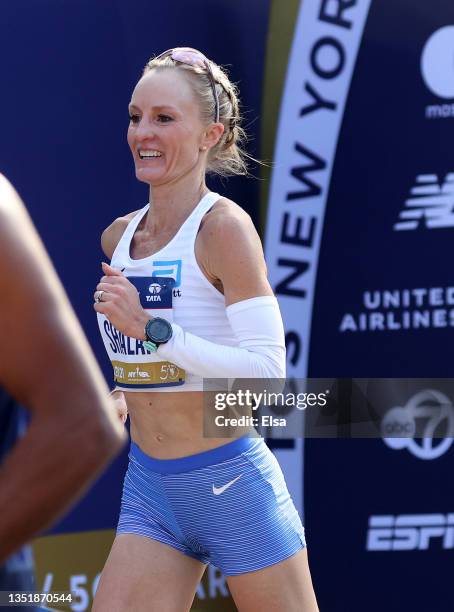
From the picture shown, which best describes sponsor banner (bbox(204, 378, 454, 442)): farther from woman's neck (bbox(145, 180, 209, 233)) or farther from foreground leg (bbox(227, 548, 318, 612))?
foreground leg (bbox(227, 548, 318, 612))

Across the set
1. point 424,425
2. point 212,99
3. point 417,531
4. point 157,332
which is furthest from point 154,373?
point 417,531

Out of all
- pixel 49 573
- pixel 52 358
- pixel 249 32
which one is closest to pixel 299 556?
pixel 49 573

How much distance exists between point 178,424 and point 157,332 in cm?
27

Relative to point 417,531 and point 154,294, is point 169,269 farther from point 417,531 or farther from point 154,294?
point 417,531

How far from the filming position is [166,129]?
326 centimetres

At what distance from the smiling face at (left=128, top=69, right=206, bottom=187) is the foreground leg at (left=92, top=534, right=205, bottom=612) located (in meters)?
0.99

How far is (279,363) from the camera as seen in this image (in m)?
3.02

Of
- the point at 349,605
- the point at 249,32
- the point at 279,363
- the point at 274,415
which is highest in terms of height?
the point at 249,32

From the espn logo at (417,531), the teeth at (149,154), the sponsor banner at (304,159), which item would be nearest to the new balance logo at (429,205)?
the sponsor banner at (304,159)

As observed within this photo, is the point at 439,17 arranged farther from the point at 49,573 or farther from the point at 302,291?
the point at 49,573

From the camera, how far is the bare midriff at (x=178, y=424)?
3.06m

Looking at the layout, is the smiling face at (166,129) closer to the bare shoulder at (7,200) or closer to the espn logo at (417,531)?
the bare shoulder at (7,200)

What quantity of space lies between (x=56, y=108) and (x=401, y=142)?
4.41 feet

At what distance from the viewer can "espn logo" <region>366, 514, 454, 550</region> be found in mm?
4652
